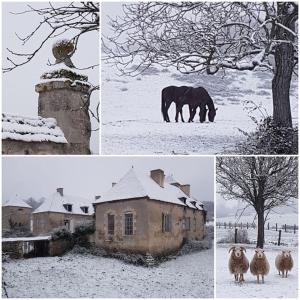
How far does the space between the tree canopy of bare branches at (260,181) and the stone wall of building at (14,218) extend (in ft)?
3.80

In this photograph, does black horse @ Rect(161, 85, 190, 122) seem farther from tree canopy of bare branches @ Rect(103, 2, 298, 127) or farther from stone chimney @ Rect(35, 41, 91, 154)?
stone chimney @ Rect(35, 41, 91, 154)

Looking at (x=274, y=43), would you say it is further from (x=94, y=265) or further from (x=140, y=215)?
(x=94, y=265)

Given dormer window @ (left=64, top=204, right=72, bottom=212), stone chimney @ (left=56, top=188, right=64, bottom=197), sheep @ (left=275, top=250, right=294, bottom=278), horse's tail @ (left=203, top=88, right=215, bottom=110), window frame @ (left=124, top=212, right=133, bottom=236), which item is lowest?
sheep @ (left=275, top=250, right=294, bottom=278)

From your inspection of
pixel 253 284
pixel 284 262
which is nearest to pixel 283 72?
pixel 284 262

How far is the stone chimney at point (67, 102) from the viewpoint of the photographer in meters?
3.19

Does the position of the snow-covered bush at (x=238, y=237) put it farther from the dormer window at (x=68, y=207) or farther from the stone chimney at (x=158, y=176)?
the dormer window at (x=68, y=207)

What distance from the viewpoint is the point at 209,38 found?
3.26 metres

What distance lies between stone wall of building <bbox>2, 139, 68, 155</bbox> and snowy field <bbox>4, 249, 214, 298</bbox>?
2.06ft

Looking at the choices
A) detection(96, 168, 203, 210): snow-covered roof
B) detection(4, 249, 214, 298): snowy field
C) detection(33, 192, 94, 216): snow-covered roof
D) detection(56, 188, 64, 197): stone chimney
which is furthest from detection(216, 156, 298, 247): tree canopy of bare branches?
detection(56, 188, 64, 197): stone chimney

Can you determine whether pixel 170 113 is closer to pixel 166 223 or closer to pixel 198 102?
pixel 198 102

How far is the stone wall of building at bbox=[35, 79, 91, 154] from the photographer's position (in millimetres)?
3186

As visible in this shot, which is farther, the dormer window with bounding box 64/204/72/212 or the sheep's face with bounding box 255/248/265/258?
the sheep's face with bounding box 255/248/265/258

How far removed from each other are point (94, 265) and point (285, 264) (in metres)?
1.15

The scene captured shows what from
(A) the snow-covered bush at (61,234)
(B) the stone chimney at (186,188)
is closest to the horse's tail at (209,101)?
(B) the stone chimney at (186,188)
